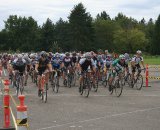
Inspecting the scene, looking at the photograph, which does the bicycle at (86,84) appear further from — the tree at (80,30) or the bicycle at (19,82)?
the tree at (80,30)

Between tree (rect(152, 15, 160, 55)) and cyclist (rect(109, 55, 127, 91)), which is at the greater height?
tree (rect(152, 15, 160, 55))

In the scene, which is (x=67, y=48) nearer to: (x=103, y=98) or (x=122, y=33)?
(x=122, y=33)

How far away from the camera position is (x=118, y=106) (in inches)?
636

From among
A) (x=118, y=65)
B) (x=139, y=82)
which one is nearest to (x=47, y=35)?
(x=139, y=82)

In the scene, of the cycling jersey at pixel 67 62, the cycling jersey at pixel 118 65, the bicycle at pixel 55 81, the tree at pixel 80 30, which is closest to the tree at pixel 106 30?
the tree at pixel 80 30

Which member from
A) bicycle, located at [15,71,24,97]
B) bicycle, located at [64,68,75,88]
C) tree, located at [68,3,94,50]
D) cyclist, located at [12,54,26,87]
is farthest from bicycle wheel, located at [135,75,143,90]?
tree, located at [68,3,94,50]

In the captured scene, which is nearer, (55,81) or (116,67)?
(116,67)

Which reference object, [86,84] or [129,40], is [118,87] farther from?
[129,40]

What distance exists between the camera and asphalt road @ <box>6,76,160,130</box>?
1176 cm

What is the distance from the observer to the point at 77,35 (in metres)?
118

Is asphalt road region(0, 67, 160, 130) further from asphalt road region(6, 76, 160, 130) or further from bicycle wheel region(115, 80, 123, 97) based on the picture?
bicycle wheel region(115, 80, 123, 97)

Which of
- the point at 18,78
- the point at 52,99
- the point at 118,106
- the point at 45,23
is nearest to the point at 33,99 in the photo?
the point at 52,99

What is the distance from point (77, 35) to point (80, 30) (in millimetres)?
1546

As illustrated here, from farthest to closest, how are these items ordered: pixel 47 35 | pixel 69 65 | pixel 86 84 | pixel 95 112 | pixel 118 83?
pixel 47 35 < pixel 69 65 < pixel 118 83 < pixel 86 84 < pixel 95 112
